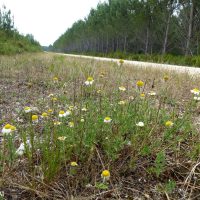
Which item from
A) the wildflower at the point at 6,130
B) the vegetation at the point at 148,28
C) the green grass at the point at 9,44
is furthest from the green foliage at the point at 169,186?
the vegetation at the point at 148,28

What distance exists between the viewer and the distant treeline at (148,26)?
21.7 metres

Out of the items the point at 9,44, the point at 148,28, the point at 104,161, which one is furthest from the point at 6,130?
the point at 148,28

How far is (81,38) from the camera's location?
179 feet

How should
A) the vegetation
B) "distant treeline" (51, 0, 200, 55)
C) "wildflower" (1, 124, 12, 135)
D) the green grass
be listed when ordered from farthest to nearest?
1. "distant treeline" (51, 0, 200, 55)
2. the vegetation
3. the green grass
4. "wildflower" (1, 124, 12, 135)

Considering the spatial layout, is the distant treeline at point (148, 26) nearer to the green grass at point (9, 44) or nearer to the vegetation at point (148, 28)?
the vegetation at point (148, 28)

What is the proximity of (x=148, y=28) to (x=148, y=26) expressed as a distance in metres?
0.22

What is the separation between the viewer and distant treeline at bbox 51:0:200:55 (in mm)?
21672

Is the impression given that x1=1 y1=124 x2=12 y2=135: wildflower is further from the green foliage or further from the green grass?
the green grass

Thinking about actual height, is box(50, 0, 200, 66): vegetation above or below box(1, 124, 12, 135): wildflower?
above

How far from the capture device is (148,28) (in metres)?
27.1

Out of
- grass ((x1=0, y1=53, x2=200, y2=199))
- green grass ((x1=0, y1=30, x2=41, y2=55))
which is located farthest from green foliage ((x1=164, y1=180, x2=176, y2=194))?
green grass ((x1=0, y1=30, x2=41, y2=55))

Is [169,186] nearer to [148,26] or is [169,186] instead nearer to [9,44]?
[9,44]

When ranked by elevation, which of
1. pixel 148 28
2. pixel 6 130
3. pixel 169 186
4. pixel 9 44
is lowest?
pixel 169 186

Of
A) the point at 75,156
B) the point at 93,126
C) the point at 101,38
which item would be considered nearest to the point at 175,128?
the point at 93,126
